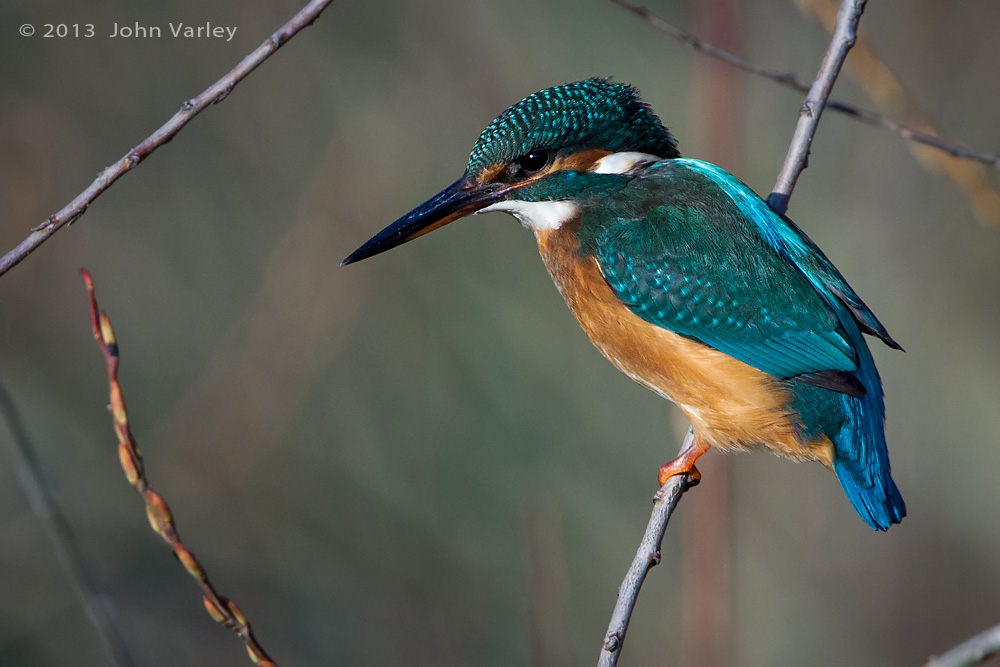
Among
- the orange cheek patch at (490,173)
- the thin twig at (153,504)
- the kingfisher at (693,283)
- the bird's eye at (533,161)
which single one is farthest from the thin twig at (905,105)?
the thin twig at (153,504)

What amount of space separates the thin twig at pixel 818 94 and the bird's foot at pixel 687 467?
1.95ft

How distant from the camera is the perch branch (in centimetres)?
171

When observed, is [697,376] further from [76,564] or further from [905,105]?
[76,564]

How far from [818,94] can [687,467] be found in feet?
2.91

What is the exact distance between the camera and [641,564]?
1.69 m

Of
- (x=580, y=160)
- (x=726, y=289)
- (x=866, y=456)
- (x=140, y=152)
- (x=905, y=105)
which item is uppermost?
(x=140, y=152)

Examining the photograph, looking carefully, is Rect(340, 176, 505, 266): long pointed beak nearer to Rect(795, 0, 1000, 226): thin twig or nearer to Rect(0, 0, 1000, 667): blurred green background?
Rect(795, 0, 1000, 226): thin twig

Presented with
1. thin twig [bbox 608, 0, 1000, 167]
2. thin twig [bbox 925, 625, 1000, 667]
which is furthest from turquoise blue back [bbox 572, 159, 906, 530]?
thin twig [bbox 925, 625, 1000, 667]

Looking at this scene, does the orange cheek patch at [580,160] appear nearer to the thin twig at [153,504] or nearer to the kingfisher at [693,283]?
the kingfisher at [693,283]

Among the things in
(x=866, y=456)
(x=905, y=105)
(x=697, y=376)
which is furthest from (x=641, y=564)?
(x=905, y=105)

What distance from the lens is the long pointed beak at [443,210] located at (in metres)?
2.09

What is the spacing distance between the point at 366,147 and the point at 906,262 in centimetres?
243

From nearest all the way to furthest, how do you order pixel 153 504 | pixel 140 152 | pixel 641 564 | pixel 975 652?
pixel 975 652, pixel 153 504, pixel 140 152, pixel 641 564

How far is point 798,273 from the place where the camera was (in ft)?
6.63
